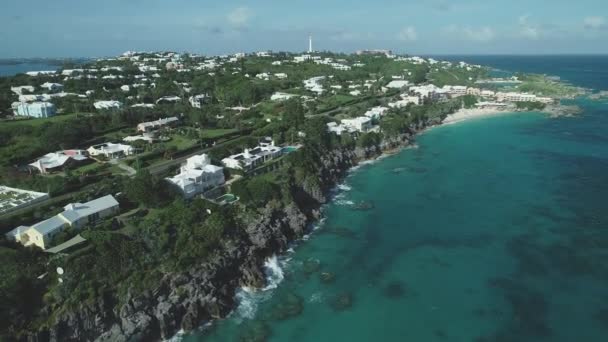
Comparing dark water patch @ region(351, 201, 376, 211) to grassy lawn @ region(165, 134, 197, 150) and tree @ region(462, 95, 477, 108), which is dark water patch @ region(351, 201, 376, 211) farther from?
tree @ region(462, 95, 477, 108)

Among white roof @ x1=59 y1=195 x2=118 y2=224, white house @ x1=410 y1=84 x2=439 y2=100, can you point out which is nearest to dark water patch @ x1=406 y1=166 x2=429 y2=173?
white roof @ x1=59 y1=195 x2=118 y2=224

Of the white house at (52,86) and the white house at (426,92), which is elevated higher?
the white house at (52,86)

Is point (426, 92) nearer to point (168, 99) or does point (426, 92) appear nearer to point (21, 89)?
point (168, 99)

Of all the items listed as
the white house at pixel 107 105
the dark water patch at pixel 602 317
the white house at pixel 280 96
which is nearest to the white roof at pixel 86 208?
the dark water patch at pixel 602 317

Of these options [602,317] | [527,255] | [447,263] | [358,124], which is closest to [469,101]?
[358,124]

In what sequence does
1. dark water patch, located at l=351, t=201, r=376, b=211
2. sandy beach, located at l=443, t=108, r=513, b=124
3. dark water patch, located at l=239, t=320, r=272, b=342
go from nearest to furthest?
dark water patch, located at l=239, t=320, r=272, b=342
dark water patch, located at l=351, t=201, r=376, b=211
sandy beach, located at l=443, t=108, r=513, b=124

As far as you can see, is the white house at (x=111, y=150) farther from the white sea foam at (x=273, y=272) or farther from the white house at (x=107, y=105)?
the white sea foam at (x=273, y=272)
